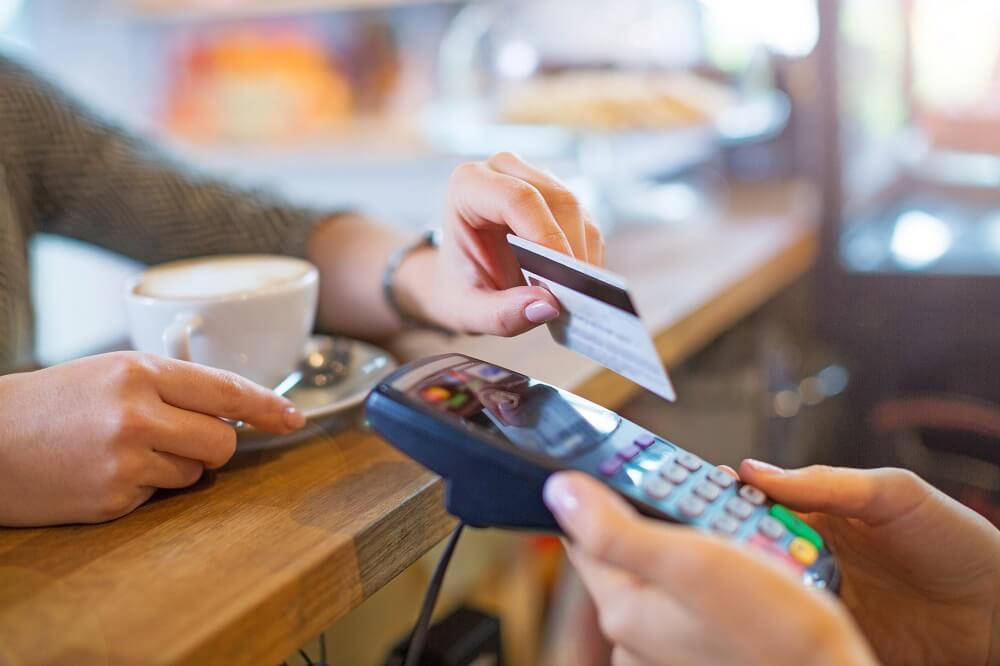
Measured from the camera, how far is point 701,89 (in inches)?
55.9

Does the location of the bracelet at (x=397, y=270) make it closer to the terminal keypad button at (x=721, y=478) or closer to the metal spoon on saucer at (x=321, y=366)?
the metal spoon on saucer at (x=321, y=366)

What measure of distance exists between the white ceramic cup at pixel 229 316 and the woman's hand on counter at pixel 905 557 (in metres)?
0.29

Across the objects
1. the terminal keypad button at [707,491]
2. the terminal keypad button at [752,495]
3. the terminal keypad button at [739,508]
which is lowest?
the terminal keypad button at [752,495]

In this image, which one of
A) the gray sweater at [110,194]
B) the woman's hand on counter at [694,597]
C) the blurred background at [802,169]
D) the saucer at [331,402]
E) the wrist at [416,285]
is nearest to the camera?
the woman's hand on counter at [694,597]

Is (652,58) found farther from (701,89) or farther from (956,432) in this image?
(956,432)

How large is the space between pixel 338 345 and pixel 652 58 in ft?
3.38

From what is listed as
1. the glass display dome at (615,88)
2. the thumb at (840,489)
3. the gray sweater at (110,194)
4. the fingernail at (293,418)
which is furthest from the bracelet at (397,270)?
the glass display dome at (615,88)

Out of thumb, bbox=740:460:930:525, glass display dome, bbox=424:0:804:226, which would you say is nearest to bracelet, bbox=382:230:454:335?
thumb, bbox=740:460:930:525

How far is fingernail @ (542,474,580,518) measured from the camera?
34cm

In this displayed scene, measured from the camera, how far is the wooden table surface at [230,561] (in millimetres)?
365

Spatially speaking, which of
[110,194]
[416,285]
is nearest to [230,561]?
[416,285]

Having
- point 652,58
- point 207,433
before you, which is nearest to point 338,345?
point 207,433

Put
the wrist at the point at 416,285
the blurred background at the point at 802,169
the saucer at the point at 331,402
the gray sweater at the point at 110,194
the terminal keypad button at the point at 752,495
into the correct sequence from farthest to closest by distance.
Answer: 1. the blurred background at the point at 802,169
2. the gray sweater at the point at 110,194
3. the wrist at the point at 416,285
4. the saucer at the point at 331,402
5. the terminal keypad button at the point at 752,495

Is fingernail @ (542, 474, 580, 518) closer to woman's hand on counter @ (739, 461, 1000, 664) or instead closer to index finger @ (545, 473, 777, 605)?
index finger @ (545, 473, 777, 605)
